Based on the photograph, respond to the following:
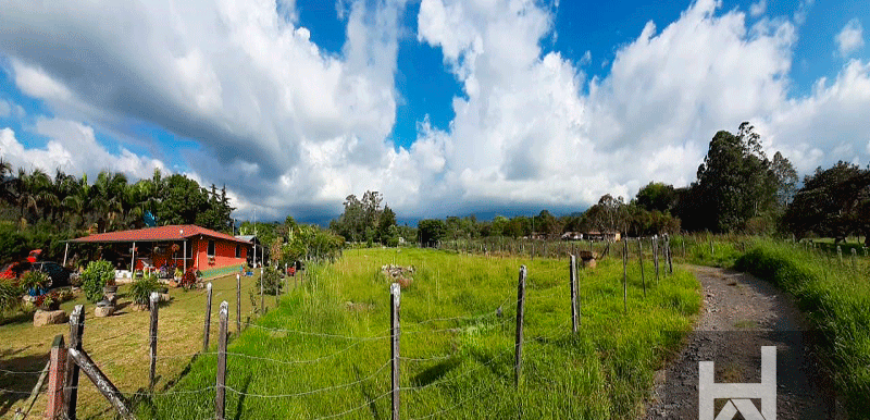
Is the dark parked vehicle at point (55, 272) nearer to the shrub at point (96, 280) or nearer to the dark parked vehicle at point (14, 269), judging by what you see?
the dark parked vehicle at point (14, 269)

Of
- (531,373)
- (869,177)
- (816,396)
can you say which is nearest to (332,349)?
(531,373)

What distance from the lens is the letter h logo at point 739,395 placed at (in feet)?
11.0

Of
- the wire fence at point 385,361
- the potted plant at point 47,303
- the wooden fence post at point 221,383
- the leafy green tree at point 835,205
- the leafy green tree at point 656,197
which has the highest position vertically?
the leafy green tree at point 656,197

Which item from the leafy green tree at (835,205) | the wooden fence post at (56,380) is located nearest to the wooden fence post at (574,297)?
the wooden fence post at (56,380)

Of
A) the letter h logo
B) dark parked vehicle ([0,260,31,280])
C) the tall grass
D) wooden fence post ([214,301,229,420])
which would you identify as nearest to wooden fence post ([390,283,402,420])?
wooden fence post ([214,301,229,420])

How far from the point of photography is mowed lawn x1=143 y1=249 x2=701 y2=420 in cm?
383

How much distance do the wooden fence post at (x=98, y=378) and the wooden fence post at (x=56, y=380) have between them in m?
0.08

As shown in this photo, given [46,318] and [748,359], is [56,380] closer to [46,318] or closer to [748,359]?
[748,359]

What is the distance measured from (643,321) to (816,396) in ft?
7.67

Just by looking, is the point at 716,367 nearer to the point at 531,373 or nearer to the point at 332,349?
the point at 531,373

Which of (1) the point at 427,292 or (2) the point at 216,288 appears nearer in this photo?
(1) the point at 427,292

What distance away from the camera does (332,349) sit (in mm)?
6199

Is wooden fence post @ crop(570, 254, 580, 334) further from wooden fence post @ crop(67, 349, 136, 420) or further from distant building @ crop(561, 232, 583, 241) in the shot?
distant building @ crop(561, 232, 583, 241)

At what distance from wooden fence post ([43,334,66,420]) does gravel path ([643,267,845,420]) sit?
554cm
